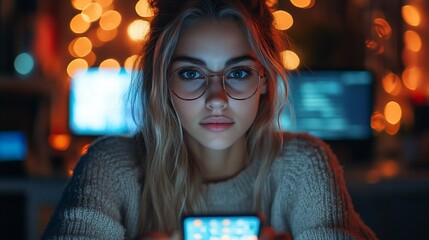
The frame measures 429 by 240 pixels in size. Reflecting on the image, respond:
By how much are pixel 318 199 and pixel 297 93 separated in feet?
4.91

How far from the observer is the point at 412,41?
2.80 m

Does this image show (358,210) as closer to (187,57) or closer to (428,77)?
(428,77)

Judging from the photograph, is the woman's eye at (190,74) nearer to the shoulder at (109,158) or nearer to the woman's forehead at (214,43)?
the woman's forehead at (214,43)

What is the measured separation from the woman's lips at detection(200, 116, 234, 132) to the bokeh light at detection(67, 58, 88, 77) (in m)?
1.71

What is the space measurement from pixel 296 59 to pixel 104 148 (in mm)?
1641

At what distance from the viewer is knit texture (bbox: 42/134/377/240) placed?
3.54 ft

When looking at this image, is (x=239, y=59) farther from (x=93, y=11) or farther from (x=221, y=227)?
(x=93, y=11)

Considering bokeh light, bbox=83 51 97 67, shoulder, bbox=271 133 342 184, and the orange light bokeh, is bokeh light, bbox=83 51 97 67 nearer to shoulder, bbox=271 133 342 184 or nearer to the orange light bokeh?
Answer: the orange light bokeh

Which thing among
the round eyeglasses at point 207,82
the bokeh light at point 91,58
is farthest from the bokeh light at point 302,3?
the round eyeglasses at point 207,82

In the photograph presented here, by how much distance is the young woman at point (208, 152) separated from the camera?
44.3 inches

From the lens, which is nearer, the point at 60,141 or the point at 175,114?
the point at 175,114

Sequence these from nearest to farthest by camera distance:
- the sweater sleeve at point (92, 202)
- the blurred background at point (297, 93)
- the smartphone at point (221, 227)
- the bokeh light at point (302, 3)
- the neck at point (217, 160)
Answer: the smartphone at point (221, 227), the sweater sleeve at point (92, 202), the neck at point (217, 160), the blurred background at point (297, 93), the bokeh light at point (302, 3)

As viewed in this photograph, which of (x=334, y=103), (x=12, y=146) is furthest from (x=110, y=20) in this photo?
(x=334, y=103)

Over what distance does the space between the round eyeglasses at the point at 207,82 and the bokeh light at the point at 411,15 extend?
1826 millimetres
